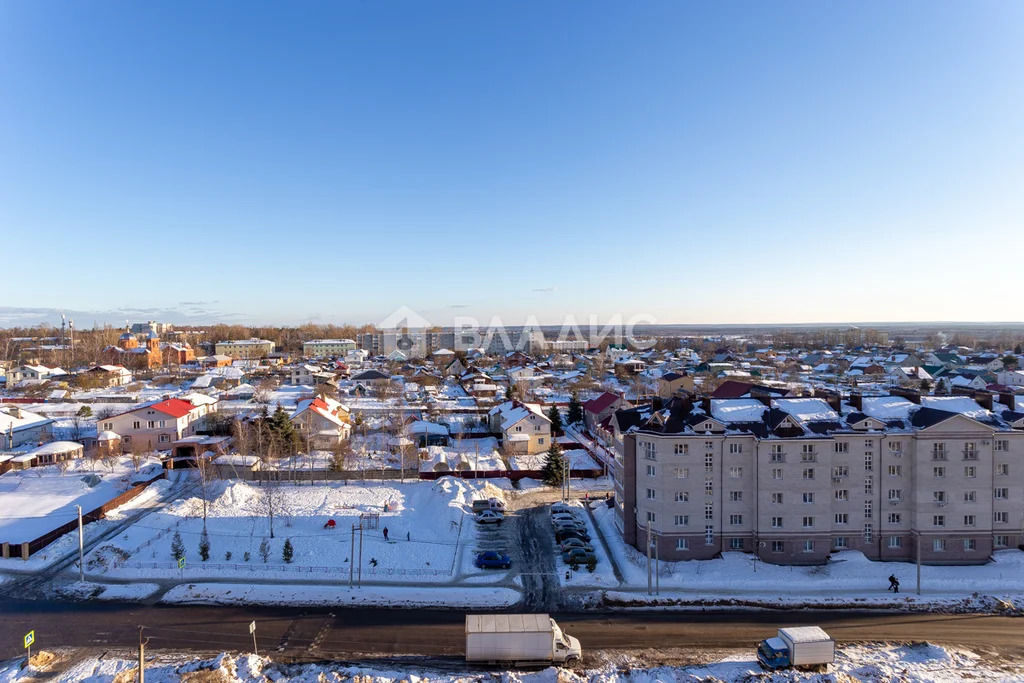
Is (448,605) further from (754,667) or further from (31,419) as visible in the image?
(31,419)

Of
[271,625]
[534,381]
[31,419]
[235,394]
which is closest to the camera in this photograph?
[271,625]

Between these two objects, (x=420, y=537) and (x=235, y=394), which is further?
(x=235, y=394)

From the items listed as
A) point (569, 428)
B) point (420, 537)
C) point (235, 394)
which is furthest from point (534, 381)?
point (420, 537)

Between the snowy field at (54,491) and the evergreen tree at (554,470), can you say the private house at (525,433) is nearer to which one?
the evergreen tree at (554,470)

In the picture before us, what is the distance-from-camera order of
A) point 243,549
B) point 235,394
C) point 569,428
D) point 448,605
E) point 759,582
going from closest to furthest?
point 448,605
point 759,582
point 243,549
point 569,428
point 235,394

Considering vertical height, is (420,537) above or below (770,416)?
below

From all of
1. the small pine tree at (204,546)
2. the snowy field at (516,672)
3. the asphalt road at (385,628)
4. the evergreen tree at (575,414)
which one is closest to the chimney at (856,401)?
the asphalt road at (385,628)

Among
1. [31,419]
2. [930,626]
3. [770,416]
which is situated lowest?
[930,626]

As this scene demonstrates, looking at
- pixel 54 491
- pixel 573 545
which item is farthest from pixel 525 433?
pixel 54 491
